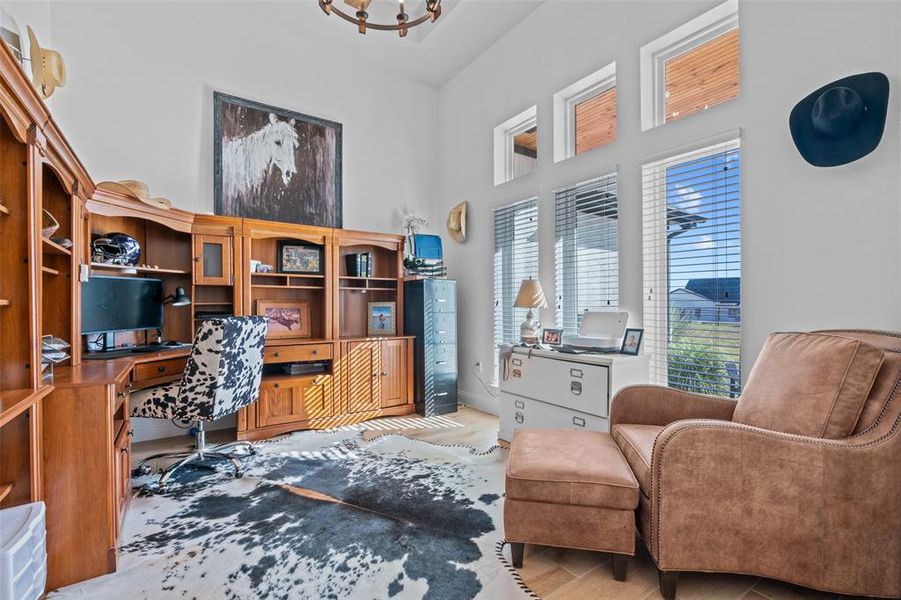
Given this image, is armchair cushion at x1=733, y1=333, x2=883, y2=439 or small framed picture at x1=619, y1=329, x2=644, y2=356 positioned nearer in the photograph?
armchair cushion at x1=733, y1=333, x2=883, y2=439

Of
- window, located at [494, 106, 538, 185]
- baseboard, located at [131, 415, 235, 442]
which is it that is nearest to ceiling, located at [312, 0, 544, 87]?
window, located at [494, 106, 538, 185]

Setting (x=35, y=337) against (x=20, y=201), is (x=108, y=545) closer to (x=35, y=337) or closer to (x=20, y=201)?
(x=35, y=337)

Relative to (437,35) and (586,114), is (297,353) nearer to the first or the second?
(586,114)

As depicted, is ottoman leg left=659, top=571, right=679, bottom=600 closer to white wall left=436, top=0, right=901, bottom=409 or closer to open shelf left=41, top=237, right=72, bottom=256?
white wall left=436, top=0, right=901, bottom=409

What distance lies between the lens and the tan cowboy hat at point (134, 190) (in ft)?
9.37

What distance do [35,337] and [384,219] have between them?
10.8 feet

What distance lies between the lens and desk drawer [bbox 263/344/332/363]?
135 inches

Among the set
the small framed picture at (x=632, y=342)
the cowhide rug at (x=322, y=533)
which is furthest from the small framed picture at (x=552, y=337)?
the cowhide rug at (x=322, y=533)

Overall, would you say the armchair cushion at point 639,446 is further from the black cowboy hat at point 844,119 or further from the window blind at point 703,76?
the window blind at point 703,76

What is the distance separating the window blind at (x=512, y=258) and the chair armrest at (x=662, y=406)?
1.75 m

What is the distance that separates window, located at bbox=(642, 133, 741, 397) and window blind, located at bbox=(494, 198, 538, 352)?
1137 mm

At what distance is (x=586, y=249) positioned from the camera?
3.30m

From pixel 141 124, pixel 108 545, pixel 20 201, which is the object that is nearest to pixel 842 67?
pixel 20 201

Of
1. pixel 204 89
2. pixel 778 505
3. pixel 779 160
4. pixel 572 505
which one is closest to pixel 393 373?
pixel 572 505
